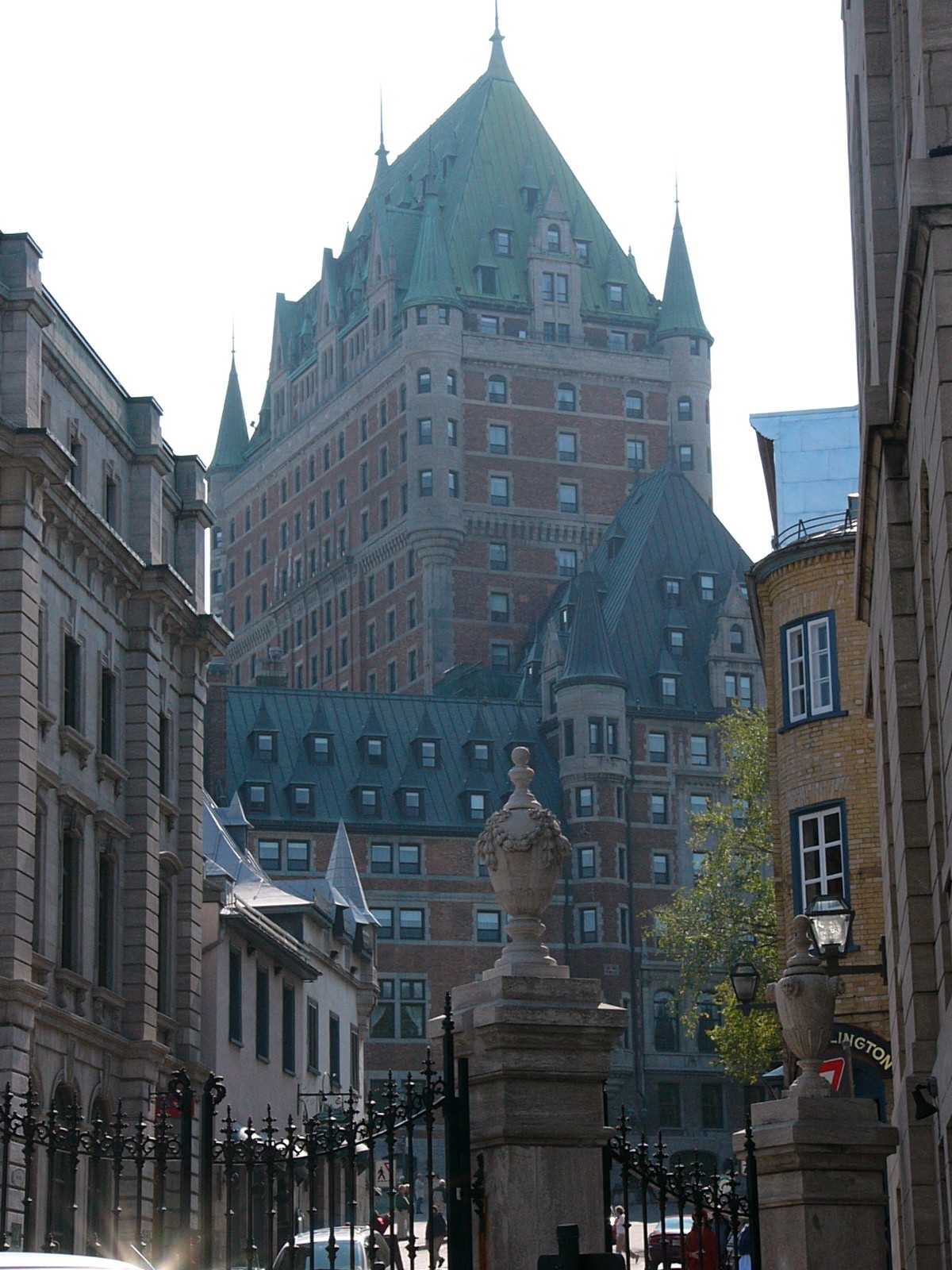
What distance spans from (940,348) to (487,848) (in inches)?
164

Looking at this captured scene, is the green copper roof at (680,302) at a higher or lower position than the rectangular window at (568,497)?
higher

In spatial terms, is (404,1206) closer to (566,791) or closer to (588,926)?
(588,926)

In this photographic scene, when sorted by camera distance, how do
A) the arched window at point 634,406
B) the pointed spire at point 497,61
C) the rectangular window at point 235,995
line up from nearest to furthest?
the rectangular window at point 235,995 → the arched window at point 634,406 → the pointed spire at point 497,61

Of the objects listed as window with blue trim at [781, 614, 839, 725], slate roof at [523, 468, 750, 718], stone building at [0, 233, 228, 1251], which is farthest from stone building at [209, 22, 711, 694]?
window with blue trim at [781, 614, 839, 725]

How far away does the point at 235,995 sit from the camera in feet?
153

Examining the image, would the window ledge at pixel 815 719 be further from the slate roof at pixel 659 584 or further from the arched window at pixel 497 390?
the arched window at pixel 497 390

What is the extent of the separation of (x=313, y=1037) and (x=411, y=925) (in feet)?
138

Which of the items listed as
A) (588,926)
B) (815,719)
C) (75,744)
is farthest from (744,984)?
(588,926)

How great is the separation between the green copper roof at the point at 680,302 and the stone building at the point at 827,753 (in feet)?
294

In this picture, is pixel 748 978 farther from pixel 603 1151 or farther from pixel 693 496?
pixel 693 496

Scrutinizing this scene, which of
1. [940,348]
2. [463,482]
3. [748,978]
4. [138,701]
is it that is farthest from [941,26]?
[463,482]

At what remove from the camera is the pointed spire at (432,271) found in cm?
11981

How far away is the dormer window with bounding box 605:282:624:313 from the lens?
126750mm

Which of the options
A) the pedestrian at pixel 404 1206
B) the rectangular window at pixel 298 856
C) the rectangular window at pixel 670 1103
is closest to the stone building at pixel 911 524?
the pedestrian at pixel 404 1206
